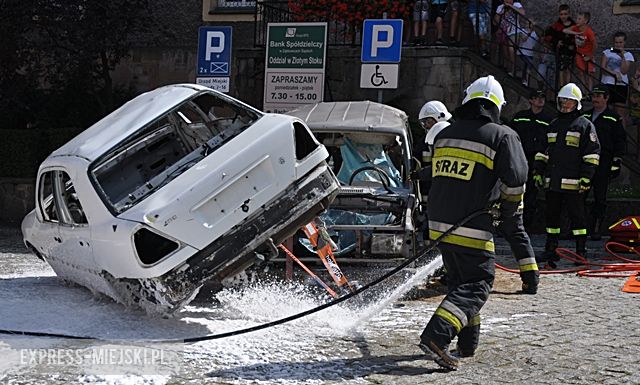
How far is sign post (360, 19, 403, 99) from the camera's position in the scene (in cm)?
1335

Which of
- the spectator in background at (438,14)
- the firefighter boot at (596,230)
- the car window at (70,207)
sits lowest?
the firefighter boot at (596,230)

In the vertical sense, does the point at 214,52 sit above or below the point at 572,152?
above

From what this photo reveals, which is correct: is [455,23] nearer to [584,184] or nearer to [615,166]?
[615,166]

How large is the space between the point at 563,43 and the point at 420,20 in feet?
8.14

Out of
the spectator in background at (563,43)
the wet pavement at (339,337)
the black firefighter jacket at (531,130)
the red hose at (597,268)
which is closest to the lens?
the wet pavement at (339,337)

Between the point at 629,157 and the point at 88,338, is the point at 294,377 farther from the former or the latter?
the point at 629,157

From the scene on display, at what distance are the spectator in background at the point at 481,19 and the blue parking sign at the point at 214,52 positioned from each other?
4.67 m

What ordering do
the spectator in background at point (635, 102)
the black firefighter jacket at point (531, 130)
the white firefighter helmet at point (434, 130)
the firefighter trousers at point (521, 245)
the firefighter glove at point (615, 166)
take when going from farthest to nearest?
the spectator in background at point (635, 102)
the firefighter glove at point (615, 166)
the black firefighter jacket at point (531, 130)
the white firefighter helmet at point (434, 130)
the firefighter trousers at point (521, 245)

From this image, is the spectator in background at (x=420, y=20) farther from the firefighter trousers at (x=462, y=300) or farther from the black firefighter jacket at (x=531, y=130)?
the firefighter trousers at (x=462, y=300)

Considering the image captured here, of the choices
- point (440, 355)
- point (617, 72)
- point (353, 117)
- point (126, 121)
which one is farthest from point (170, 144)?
point (617, 72)

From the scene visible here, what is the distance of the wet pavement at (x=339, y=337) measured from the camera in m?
6.05

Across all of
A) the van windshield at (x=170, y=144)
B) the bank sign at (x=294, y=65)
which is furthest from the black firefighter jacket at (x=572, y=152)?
the bank sign at (x=294, y=65)

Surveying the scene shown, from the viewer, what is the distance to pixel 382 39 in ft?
44.3

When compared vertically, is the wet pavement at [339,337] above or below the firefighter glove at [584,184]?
below
